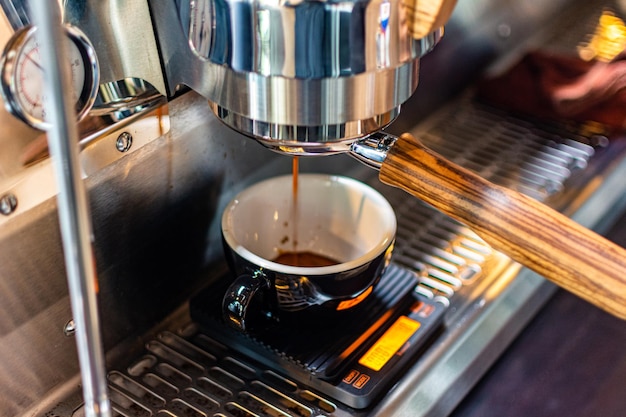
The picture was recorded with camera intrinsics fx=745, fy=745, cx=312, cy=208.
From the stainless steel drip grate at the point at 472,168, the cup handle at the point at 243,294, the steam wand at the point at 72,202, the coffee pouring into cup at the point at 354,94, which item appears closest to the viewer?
the steam wand at the point at 72,202

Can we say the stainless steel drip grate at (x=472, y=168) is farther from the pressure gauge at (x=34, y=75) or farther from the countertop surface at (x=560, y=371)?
the pressure gauge at (x=34, y=75)

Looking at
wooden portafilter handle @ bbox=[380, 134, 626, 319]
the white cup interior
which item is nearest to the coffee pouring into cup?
wooden portafilter handle @ bbox=[380, 134, 626, 319]

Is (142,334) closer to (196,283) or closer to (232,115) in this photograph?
(196,283)

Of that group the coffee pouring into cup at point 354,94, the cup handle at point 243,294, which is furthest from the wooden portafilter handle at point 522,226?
the cup handle at point 243,294

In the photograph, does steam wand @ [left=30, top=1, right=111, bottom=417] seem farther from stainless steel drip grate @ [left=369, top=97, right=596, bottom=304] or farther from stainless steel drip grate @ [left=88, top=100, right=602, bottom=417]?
stainless steel drip grate @ [left=369, top=97, right=596, bottom=304]

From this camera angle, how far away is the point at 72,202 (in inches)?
9.9

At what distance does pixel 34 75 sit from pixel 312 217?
242 mm

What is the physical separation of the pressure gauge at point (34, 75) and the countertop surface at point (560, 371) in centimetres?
32

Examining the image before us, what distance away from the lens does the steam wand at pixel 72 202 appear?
23 centimetres

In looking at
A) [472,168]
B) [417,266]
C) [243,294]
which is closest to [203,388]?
[243,294]

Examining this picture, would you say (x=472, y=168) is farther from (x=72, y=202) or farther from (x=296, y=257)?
(x=72, y=202)

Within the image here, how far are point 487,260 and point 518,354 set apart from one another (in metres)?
0.08

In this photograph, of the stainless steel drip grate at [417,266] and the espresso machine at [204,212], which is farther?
the stainless steel drip grate at [417,266]

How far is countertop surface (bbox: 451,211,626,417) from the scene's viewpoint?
52 cm
